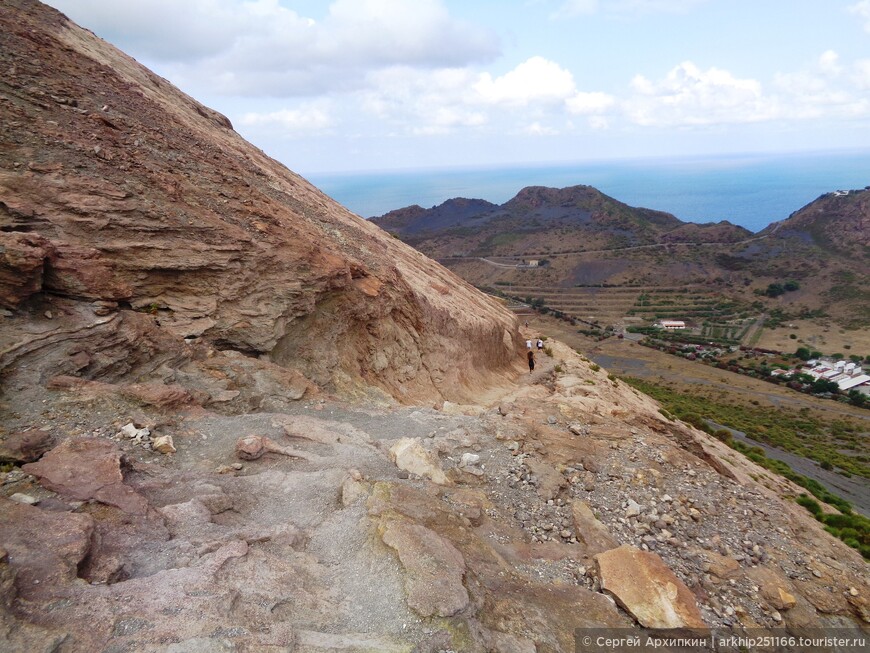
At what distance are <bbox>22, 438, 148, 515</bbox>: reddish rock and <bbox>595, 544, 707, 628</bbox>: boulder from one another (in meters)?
6.85

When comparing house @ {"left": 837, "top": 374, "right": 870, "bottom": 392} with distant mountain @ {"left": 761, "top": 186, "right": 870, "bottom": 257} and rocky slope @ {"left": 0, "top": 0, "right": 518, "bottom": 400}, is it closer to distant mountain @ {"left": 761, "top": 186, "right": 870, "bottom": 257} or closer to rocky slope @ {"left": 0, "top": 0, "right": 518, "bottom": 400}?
rocky slope @ {"left": 0, "top": 0, "right": 518, "bottom": 400}

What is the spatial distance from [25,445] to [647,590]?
950 centimetres

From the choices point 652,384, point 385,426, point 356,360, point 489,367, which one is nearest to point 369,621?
point 385,426

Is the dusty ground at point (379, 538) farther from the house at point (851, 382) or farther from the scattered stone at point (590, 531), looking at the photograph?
the house at point (851, 382)

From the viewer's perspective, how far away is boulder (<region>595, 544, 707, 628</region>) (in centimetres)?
675

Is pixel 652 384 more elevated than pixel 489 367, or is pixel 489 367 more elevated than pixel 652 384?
pixel 489 367

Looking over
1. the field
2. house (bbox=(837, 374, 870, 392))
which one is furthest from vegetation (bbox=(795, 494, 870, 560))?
the field

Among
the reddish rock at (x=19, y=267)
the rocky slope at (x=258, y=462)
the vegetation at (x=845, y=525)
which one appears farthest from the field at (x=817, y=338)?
the reddish rock at (x=19, y=267)

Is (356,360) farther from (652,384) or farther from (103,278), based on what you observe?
(652,384)

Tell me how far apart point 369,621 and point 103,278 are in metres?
9.14

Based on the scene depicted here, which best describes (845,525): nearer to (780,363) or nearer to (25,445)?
(25,445)

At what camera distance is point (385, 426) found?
1184 centimetres

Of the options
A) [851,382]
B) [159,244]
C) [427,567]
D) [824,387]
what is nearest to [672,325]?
[851,382]

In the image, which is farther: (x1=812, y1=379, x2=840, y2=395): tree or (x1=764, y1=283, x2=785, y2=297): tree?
(x1=764, y1=283, x2=785, y2=297): tree
